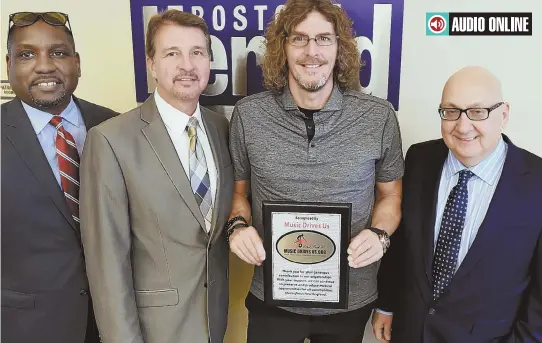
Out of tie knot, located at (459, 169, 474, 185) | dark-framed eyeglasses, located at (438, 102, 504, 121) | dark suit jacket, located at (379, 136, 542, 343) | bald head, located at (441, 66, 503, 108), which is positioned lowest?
dark suit jacket, located at (379, 136, 542, 343)

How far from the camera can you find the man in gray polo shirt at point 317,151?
1.77m

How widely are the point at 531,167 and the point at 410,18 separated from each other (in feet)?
3.00

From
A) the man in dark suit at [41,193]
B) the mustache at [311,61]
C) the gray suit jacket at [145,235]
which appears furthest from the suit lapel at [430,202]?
the man in dark suit at [41,193]

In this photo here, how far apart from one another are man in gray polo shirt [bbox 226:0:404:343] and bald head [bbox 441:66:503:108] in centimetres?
27

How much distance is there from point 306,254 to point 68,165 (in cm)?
94

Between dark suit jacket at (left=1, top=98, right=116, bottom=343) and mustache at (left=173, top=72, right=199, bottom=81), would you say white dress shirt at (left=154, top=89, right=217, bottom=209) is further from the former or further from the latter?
dark suit jacket at (left=1, top=98, right=116, bottom=343)

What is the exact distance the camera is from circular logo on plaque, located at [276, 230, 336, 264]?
165 cm

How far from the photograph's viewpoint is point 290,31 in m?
1.83

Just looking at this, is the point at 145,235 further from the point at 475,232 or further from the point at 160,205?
the point at 475,232

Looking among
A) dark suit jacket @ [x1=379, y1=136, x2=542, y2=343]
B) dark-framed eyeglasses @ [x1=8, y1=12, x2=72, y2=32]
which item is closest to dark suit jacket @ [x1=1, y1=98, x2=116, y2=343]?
dark-framed eyeglasses @ [x1=8, y1=12, x2=72, y2=32]

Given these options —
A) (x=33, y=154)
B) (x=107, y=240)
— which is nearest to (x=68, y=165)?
(x=33, y=154)

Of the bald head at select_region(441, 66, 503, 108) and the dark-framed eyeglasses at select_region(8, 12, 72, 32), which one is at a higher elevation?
the dark-framed eyeglasses at select_region(8, 12, 72, 32)

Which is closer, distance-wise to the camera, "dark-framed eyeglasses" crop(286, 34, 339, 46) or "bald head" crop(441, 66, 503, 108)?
"bald head" crop(441, 66, 503, 108)

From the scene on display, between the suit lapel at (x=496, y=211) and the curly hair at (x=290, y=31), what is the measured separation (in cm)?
66
